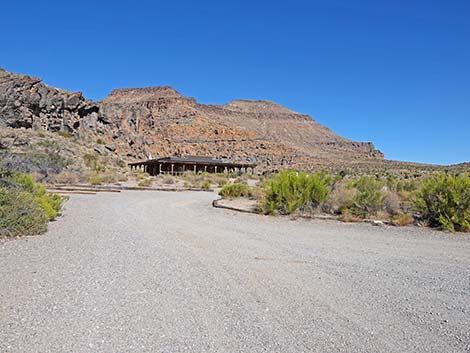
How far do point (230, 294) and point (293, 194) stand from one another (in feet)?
27.6

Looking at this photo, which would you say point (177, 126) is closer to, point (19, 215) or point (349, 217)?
point (349, 217)

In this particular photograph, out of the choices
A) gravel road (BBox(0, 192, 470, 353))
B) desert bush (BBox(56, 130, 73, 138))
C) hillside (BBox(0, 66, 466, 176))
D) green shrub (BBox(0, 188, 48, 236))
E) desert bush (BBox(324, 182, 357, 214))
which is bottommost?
gravel road (BBox(0, 192, 470, 353))

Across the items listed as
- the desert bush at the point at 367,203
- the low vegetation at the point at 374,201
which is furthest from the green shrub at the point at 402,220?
the desert bush at the point at 367,203

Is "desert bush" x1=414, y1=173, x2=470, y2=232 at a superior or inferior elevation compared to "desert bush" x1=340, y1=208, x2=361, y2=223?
superior

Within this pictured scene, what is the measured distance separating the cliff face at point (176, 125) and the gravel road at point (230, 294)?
45.2 meters

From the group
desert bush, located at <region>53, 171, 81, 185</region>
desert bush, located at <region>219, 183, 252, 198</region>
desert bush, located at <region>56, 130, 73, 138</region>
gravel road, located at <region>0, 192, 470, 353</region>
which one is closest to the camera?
gravel road, located at <region>0, 192, 470, 353</region>

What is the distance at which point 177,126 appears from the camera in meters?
109

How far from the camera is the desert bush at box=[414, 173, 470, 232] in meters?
9.78

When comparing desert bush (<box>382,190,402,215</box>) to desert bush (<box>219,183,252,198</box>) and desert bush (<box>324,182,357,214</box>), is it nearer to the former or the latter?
desert bush (<box>324,182,357,214</box>)

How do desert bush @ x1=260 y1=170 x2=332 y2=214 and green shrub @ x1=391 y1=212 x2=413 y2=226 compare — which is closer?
green shrub @ x1=391 y1=212 x2=413 y2=226

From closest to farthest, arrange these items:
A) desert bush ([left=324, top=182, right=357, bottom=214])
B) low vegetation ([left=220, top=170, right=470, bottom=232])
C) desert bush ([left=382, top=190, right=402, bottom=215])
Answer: low vegetation ([left=220, top=170, right=470, bottom=232]), desert bush ([left=382, top=190, right=402, bottom=215]), desert bush ([left=324, top=182, right=357, bottom=214])

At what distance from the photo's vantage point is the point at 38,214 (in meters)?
8.16

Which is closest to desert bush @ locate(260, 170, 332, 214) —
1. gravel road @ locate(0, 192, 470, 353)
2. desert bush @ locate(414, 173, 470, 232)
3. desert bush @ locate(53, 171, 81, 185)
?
desert bush @ locate(414, 173, 470, 232)

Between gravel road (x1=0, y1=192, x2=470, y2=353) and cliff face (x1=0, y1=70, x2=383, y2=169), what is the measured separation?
45236mm
